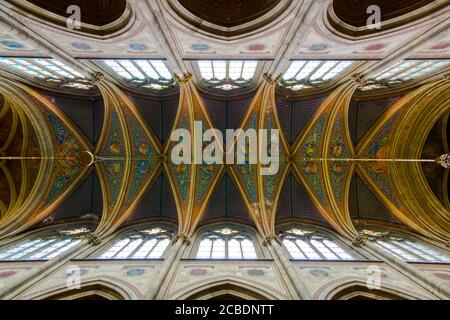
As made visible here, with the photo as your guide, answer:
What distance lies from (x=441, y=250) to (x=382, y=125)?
218 inches

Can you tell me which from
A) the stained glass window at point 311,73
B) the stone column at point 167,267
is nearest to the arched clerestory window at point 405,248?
the stained glass window at point 311,73

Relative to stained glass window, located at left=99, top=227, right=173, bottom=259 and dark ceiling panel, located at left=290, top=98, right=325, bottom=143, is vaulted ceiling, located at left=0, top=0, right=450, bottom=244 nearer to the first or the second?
dark ceiling panel, located at left=290, top=98, right=325, bottom=143

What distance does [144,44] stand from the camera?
7.54 m

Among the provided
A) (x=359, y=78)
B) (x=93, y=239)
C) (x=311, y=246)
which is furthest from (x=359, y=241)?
(x=93, y=239)

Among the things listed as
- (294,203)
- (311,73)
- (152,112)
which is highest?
(311,73)

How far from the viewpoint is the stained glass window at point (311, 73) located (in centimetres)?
1036

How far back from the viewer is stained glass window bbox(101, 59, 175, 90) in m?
10.6

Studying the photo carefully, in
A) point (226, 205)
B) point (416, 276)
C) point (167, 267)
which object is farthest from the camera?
point (226, 205)

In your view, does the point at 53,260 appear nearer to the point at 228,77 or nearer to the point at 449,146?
the point at 228,77

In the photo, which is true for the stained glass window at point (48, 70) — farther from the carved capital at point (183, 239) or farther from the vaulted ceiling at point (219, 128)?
the carved capital at point (183, 239)

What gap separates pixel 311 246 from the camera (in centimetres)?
1061

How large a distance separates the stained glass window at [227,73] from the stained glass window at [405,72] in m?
4.71

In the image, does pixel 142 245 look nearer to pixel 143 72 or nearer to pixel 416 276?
pixel 143 72

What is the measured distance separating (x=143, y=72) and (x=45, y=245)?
24.6 ft
